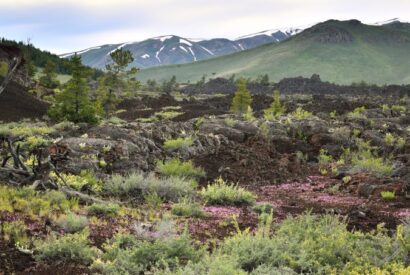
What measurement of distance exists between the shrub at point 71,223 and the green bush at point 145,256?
127 centimetres

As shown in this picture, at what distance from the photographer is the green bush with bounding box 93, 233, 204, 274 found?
7074 mm

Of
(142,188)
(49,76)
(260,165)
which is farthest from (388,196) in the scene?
(49,76)

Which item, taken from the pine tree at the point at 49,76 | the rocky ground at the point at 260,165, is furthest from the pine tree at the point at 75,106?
the pine tree at the point at 49,76

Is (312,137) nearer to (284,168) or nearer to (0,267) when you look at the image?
(284,168)

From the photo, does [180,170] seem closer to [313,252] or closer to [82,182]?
[82,182]

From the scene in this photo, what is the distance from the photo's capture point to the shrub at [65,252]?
7.41 metres

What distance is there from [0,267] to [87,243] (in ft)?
5.70

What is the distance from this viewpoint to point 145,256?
24.7 feet

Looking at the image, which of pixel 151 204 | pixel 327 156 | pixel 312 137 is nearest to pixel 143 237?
pixel 151 204

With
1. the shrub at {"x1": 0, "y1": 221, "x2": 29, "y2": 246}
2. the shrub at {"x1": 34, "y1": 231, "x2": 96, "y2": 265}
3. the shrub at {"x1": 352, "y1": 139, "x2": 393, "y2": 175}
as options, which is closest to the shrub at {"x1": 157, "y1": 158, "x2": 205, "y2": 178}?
the shrub at {"x1": 352, "y1": 139, "x2": 393, "y2": 175}

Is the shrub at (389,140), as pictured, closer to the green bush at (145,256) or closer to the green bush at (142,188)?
the green bush at (142,188)

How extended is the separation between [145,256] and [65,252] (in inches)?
51.1

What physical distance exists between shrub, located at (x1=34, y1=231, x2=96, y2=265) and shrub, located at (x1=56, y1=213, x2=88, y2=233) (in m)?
1.27

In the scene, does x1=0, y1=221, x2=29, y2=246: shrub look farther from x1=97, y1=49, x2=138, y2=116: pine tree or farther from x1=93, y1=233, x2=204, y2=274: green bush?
x1=97, y1=49, x2=138, y2=116: pine tree
